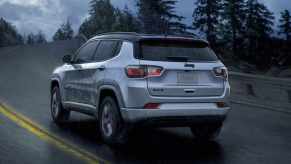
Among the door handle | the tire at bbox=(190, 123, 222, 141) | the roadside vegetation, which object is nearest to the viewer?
the door handle

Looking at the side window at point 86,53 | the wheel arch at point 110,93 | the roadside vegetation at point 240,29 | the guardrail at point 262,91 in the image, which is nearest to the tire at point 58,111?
the side window at point 86,53

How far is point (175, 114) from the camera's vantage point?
27.5 ft

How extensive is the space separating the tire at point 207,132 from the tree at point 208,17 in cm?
9010

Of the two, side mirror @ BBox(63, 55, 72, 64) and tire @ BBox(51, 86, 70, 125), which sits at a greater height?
side mirror @ BBox(63, 55, 72, 64)

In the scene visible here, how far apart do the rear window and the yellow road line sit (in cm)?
163

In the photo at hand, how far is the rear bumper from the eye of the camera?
8.27 m

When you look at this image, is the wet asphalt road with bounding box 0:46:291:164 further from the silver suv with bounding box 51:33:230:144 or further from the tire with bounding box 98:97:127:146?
the silver suv with bounding box 51:33:230:144

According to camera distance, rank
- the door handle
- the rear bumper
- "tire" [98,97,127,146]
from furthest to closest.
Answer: the door handle < "tire" [98,97,127,146] < the rear bumper

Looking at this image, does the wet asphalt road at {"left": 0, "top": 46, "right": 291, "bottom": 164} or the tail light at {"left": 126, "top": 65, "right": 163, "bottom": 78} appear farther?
the tail light at {"left": 126, "top": 65, "right": 163, "bottom": 78}

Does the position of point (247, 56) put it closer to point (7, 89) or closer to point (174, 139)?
point (7, 89)

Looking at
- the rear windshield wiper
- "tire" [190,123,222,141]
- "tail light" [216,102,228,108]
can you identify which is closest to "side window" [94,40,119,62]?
the rear windshield wiper

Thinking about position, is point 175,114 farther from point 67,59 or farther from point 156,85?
point 67,59

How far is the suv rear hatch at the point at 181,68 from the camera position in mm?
8367

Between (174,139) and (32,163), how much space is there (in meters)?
2.99
